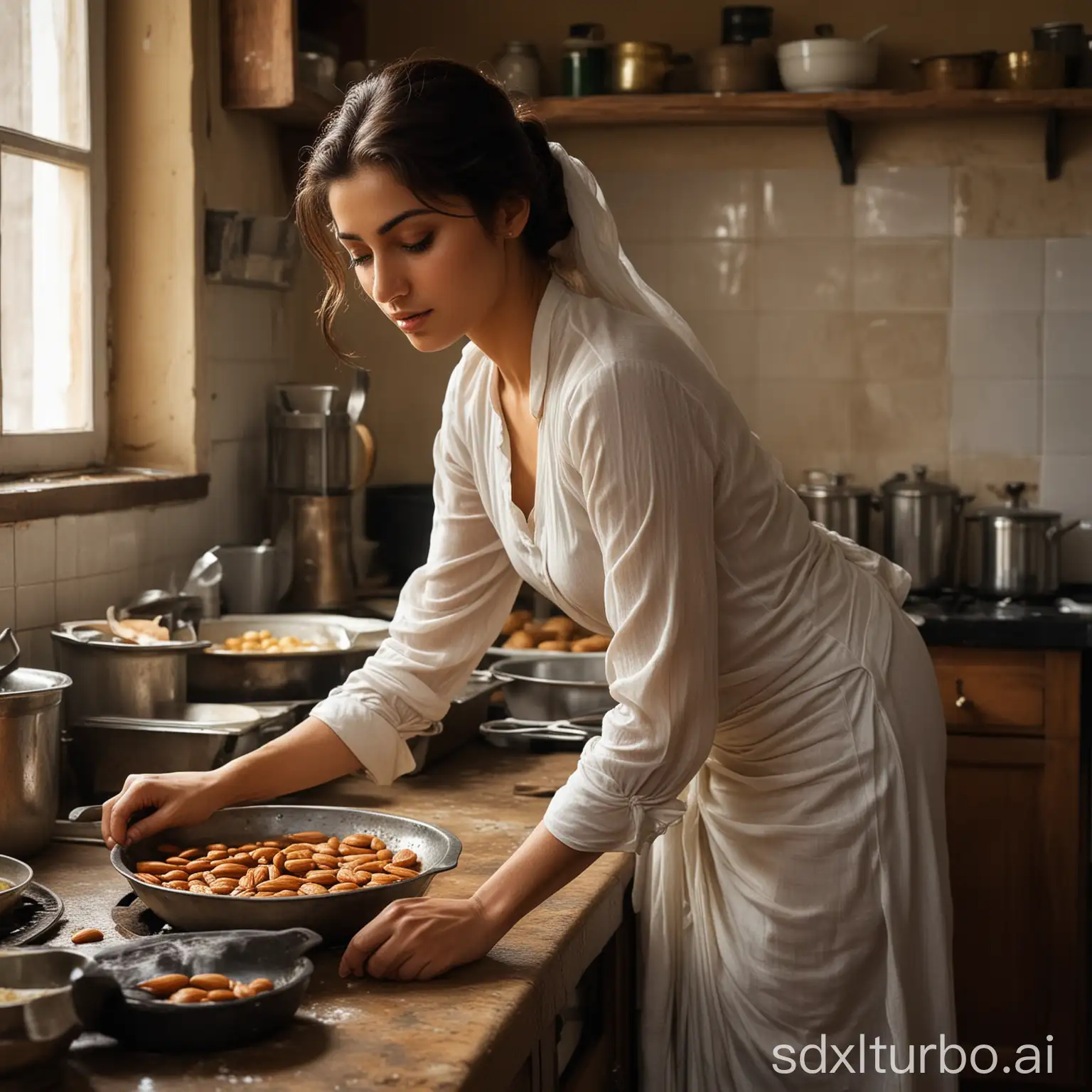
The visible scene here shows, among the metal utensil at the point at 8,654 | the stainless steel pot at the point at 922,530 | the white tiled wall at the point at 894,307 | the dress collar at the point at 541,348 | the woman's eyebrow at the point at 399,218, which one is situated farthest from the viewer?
the white tiled wall at the point at 894,307

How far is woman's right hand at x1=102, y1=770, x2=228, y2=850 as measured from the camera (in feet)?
4.55

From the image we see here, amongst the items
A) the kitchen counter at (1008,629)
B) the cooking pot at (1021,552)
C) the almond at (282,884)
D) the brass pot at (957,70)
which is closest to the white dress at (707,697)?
the almond at (282,884)

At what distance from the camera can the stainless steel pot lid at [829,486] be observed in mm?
3266

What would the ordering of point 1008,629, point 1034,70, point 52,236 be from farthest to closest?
1. point 1034,70
2. point 1008,629
3. point 52,236

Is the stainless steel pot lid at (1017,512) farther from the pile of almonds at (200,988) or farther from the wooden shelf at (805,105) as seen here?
the pile of almonds at (200,988)

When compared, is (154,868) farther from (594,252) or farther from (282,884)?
(594,252)

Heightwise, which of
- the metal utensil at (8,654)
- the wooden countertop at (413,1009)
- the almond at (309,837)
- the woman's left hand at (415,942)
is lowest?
the wooden countertop at (413,1009)

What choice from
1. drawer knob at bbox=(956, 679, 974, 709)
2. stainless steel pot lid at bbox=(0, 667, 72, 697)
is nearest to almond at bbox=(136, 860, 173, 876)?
stainless steel pot lid at bbox=(0, 667, 72, 697)

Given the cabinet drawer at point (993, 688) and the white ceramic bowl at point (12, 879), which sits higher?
the white ceramic bowl at point (12, 879)

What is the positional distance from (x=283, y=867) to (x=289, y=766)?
8.3 inches

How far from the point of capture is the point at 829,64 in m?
3.15

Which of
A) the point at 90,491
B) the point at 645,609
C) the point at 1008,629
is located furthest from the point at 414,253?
the point at 1008,629

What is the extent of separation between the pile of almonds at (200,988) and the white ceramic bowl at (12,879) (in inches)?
9.2

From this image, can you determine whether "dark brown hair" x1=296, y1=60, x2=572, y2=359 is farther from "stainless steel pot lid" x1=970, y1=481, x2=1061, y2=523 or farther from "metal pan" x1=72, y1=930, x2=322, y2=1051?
"stainless steel pot lid" x1=970, y1=481, x2=1061, y2=523
